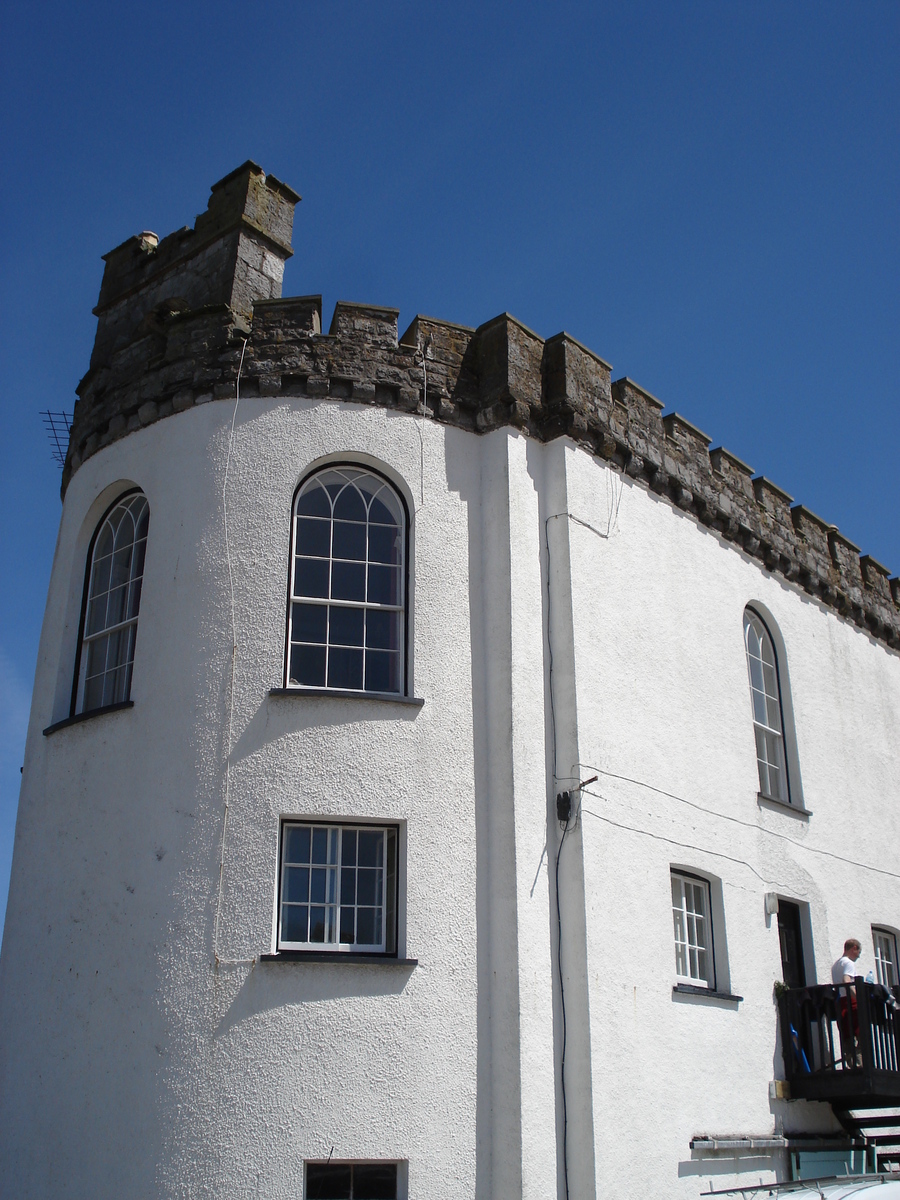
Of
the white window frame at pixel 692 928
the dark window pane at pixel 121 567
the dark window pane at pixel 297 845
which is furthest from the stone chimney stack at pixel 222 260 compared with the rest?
the white window frame at pixel 692 928

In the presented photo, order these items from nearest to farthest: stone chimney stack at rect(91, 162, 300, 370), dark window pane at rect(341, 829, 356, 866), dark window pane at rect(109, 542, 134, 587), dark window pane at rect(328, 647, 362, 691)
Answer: dark window pane at rect(341, 829, 356, 866) → dark window pane at rect(328, 647, 362, 691) → dark window pane at rect(109, 542, 134, 587) → stone chimney stack at rect(91, 162, 300, 370)

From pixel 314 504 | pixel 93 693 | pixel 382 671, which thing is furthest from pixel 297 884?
pixel 314 504

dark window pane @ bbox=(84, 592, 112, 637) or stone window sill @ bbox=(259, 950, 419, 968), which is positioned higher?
dark window pane @ bbox=(84, 592, 112, 637)

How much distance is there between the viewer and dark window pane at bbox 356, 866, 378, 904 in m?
11.0

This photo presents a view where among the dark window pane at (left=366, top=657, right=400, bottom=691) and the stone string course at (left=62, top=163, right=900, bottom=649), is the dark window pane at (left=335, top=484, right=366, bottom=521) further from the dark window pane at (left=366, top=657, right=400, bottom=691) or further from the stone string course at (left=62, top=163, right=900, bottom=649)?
the dark window pane at (left=366, top=657, right=400, bottom=691)

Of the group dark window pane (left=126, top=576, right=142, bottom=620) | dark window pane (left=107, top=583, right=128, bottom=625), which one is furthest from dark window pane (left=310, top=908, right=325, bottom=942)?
dark window pane (left=107, top=583, right=128, bottom=625)

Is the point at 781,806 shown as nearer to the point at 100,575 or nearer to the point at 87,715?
the point at 87,715

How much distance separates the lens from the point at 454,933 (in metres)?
10.9

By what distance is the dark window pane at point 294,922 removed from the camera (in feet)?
35.1

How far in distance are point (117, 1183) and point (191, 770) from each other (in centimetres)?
356

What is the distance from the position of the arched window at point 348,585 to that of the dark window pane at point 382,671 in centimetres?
1

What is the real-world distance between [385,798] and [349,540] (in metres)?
2.81

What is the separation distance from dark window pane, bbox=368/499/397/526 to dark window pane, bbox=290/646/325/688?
1557 mm

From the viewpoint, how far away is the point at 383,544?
12.4 meters
